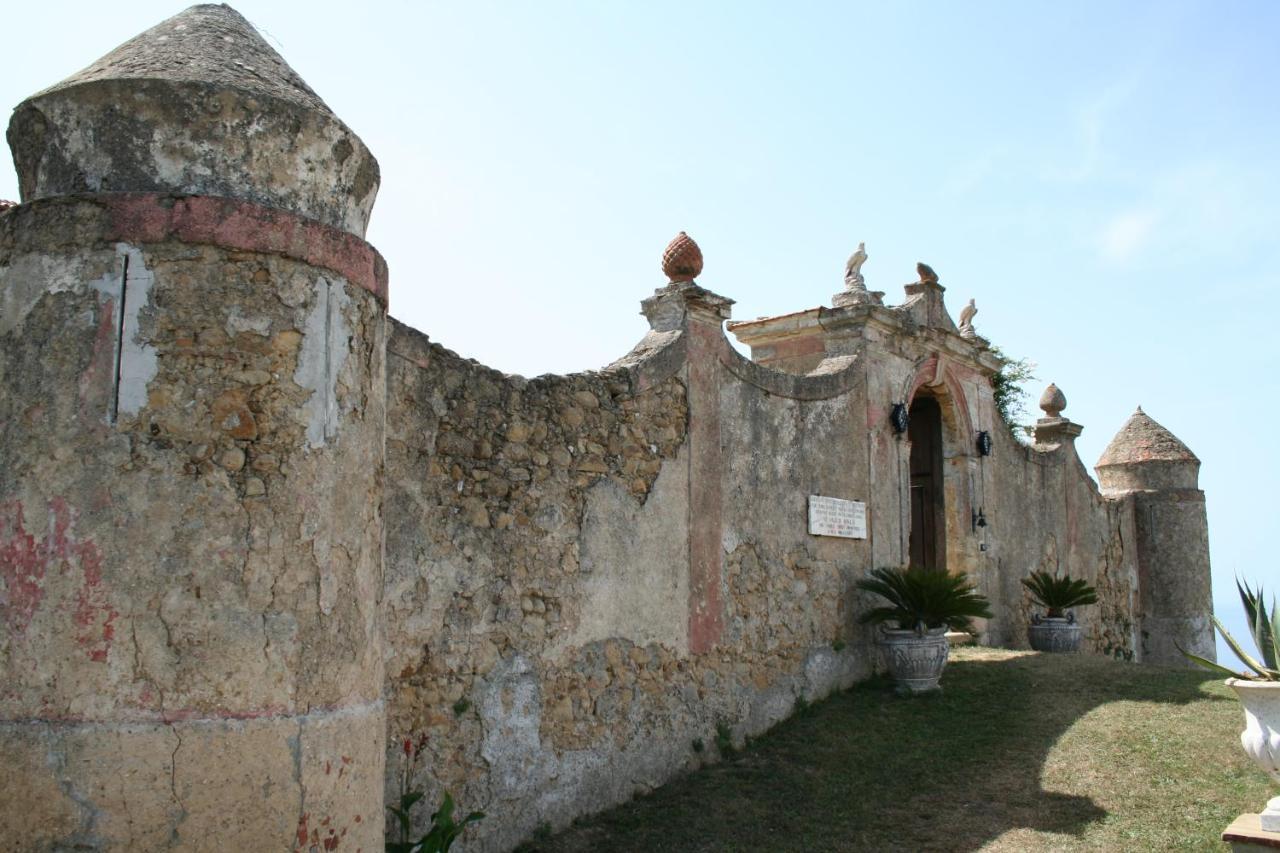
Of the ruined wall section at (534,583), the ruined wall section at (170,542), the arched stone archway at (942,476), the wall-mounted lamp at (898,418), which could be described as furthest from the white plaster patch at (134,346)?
the arched stone archway at (942,476)

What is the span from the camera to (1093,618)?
14812mm

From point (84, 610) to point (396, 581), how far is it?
2.38 m

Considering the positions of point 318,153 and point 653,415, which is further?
point 653,415

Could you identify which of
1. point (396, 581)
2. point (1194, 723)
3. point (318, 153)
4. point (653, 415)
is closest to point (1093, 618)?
Result: point (1194, 723)

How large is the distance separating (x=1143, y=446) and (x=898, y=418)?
733cm

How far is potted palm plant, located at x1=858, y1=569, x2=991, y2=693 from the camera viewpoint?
9.45 m

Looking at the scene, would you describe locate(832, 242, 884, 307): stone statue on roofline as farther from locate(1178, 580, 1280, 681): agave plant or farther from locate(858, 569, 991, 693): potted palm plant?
locate(1178, 580, 1280, 681): agave plant

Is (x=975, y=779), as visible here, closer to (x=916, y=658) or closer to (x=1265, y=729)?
(x=916, y=658)

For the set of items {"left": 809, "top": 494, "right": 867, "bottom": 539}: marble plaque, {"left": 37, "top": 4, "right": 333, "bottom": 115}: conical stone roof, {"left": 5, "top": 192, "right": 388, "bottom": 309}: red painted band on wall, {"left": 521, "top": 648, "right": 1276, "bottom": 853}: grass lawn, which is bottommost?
{"left": 521, "top": 648, "right": 1276, "bottom": 853}: grass lawn

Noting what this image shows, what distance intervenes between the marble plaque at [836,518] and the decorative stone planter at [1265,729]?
407 centimetres

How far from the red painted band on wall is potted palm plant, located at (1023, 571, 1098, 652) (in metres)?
10.2

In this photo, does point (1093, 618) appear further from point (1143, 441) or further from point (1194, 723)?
point (1194, 723)

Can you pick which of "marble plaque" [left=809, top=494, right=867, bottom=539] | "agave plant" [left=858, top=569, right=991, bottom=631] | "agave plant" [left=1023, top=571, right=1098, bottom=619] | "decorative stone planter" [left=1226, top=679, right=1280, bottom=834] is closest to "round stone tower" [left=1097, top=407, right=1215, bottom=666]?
"agave plant" [left=1023, top=571, right=1098, bottom=619]

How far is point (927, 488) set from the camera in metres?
12.9
